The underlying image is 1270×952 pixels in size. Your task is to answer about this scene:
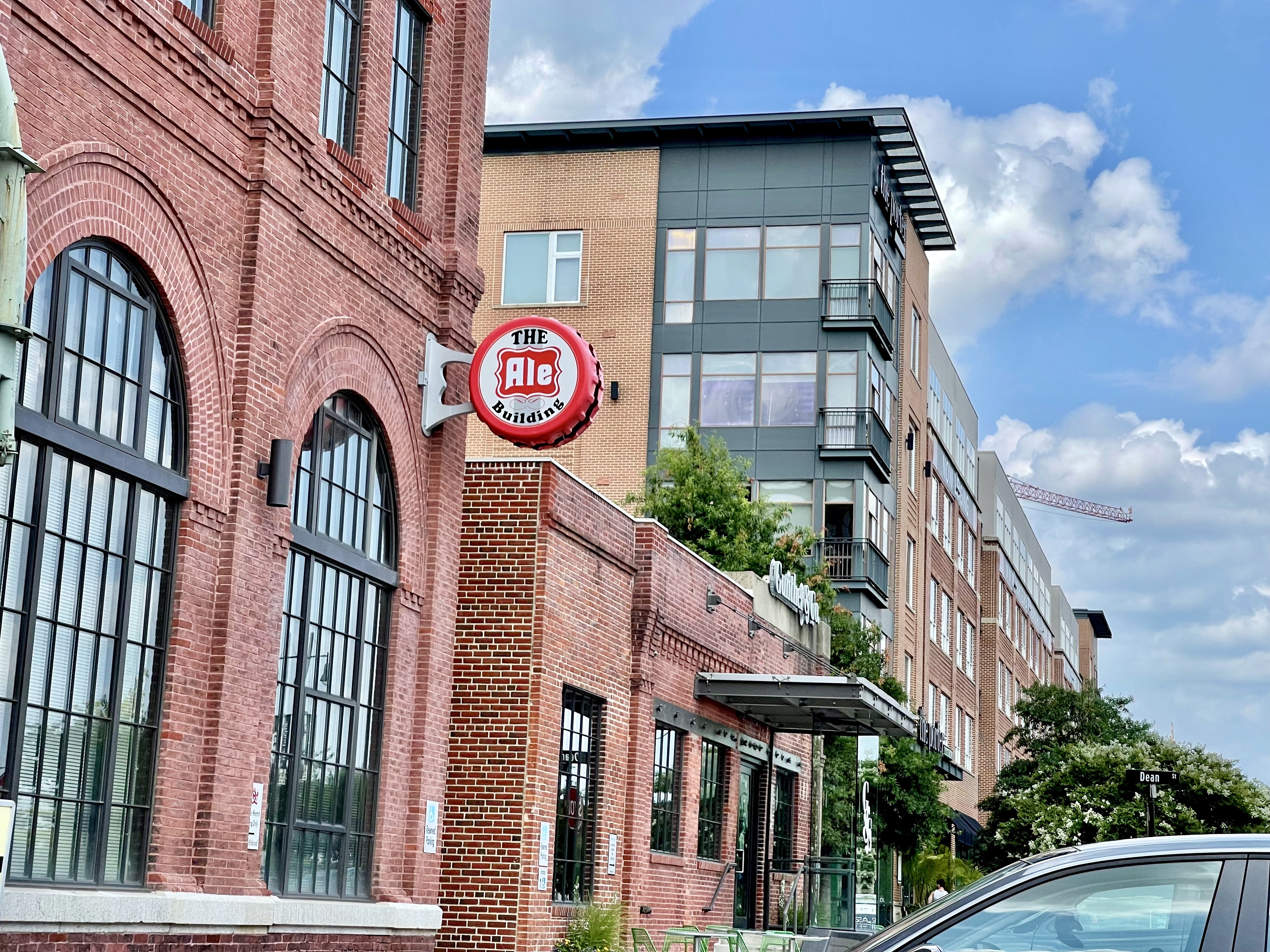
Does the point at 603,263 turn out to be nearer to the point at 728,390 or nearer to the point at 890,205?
the point at 728,390

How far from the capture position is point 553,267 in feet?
145

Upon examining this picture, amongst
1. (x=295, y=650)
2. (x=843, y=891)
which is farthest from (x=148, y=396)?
(x=843, y=891)

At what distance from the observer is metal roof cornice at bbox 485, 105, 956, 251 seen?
141ft

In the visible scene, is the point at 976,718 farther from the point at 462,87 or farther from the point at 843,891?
the point at 462,87

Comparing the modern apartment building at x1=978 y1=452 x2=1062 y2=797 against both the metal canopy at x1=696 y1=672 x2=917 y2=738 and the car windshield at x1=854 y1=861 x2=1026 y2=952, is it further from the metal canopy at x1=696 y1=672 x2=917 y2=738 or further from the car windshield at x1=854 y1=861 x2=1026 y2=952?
the car windshield at x1=854 y1=861 x2=1026 y2=952

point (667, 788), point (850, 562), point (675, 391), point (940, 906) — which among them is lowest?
point (940, 906)

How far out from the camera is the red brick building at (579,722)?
18078 mm

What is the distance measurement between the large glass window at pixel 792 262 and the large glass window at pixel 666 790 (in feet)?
70.5

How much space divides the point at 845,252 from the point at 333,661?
2986cm

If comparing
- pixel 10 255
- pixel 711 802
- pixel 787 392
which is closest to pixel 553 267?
pixel 787 392

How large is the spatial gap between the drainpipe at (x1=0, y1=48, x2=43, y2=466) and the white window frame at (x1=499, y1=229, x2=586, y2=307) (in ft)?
115

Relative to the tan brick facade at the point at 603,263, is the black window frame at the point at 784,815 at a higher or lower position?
lower

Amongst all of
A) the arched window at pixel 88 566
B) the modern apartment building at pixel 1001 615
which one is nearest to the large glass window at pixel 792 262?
the modern apartment building at pixel 1001 615

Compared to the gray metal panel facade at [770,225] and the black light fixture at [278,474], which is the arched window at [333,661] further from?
the gray metal panel facade at [770,225]
